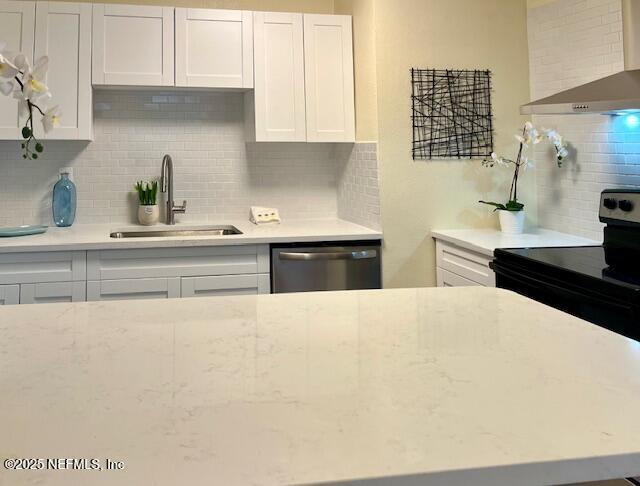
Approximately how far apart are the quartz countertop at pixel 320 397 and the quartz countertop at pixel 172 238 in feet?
5.52

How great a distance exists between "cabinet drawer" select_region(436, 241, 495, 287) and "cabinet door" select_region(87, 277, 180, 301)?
140 centimetres

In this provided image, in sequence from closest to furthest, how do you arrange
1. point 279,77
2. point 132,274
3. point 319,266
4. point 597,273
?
1. point 597,273
2. point 132,274
3. point 319,266
4. point 279,77

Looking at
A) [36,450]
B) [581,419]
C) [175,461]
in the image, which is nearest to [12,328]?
[36,450]

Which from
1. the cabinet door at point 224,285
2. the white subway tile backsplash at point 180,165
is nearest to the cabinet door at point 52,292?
the cabinet door at point 224,285

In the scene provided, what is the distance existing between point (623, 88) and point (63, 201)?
2.94 metres

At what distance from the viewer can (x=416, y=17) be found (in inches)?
132

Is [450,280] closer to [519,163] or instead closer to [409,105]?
[519,163]

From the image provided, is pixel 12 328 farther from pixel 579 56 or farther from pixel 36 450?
pixel 579 56

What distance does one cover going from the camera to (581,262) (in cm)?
234

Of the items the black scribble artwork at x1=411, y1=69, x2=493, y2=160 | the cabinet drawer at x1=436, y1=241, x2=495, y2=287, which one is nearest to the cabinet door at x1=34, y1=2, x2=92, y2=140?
the black scribble artwork at x1=411, y1=69, x2=493, y2=160

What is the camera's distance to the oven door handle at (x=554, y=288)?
6.41ft

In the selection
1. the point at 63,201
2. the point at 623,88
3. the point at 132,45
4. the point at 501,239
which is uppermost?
the point at 132,45

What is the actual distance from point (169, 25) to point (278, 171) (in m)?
1.10

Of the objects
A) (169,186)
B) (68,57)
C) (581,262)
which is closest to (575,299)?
(581,262)
